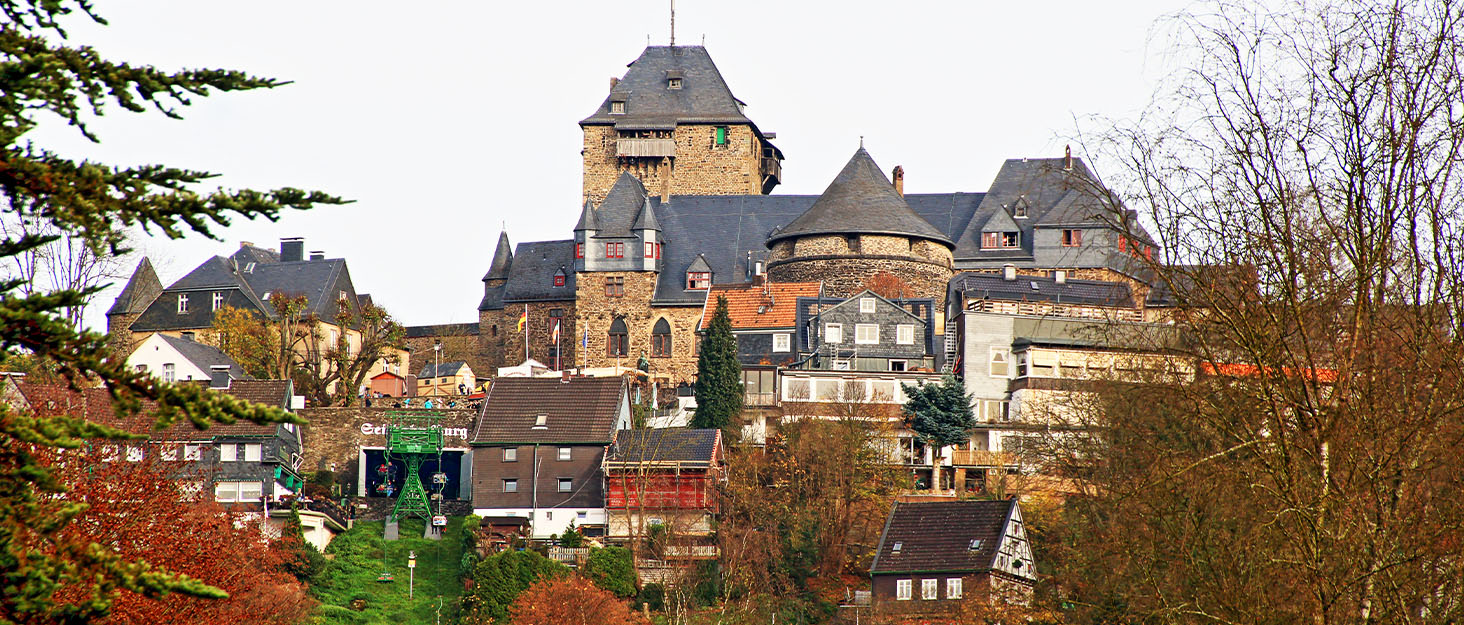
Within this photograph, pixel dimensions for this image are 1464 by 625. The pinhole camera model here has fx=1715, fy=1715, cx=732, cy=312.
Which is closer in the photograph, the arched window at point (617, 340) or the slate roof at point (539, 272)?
the arched window at point (617, 340)

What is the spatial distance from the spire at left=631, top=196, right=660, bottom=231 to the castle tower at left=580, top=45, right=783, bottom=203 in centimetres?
804

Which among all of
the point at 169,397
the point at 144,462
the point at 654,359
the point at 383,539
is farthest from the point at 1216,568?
the point at 654,359

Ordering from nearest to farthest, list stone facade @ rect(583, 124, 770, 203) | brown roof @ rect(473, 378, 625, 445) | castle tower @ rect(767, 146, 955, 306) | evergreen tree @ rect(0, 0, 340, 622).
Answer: evergreen tree @ rect(0, 0, 340, 622) → brown roof @ rect(473, 378, 625, 445) → castle tower @ rect(767, 146, 955, 306) → stone facade @ rect(583, 124, 770, 203)

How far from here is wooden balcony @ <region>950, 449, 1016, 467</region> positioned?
→ 4941 cm

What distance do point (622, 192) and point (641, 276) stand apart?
17.5 ft

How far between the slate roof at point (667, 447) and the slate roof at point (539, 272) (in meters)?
24.7

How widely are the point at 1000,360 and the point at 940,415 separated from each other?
223 inches

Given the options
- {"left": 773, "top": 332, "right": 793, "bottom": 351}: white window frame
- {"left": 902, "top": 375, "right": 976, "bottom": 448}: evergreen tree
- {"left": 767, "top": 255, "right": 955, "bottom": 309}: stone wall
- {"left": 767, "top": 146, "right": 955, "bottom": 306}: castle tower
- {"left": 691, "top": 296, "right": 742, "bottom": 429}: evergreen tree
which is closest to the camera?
{"left": 902, "top": 375, "right": 976, "bottom": 448}: evergreen tree

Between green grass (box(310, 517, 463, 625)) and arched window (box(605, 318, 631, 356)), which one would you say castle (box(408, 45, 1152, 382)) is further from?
green grass (box(310, 517, 463, 625))

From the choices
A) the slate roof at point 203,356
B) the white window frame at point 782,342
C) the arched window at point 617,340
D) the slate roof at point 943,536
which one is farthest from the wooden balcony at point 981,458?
the slate roof at point 203,356

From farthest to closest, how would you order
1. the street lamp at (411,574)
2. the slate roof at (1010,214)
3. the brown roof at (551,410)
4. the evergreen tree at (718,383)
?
1. the slate roof at (1010,214)
2. the evergreen tree at (718,383)
3. the brown roof at (551,410)
4. the street lamp at (411,574)

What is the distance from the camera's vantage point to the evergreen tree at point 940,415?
50.3m

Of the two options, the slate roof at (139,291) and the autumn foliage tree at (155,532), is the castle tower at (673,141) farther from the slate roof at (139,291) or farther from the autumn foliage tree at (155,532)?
the autumn foliage tree at (155,532)

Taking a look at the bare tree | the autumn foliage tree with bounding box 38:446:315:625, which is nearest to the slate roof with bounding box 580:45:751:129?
the autumn foliage tree with bounding box 38:446:315:625
